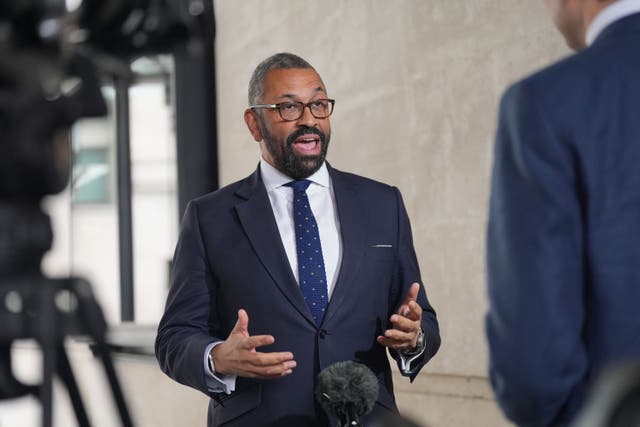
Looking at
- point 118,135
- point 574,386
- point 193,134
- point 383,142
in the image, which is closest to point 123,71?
point 574,386

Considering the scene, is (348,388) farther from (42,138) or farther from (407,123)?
(407,123)

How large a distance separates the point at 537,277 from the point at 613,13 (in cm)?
38

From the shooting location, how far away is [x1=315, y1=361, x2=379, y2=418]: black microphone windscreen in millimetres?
1959

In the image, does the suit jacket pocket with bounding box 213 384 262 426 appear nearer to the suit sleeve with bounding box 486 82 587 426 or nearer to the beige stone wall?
the suit sleeve with bounding box 486 82 587 426

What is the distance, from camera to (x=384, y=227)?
2.70 meters

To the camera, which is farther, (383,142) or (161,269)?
(161,269)

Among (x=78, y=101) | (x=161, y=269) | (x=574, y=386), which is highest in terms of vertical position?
(x=78, y=101)

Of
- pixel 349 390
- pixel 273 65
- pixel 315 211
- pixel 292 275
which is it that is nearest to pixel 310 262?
pixel 292 275

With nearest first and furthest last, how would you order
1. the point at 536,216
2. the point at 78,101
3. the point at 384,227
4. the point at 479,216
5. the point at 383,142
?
1. the point at 78,101
2. the point at 536,216
3. the point at 384,227
4. the point at 479,216
5. the point at 383,142

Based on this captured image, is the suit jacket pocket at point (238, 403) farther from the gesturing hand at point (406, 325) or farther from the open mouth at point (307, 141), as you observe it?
the open mouth at point (307, 141)

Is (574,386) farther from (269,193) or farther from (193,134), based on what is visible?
(193,134)

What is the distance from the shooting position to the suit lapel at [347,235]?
254 centimetres

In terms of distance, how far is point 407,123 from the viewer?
14.9ft

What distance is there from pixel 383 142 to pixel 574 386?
345 centimetres
